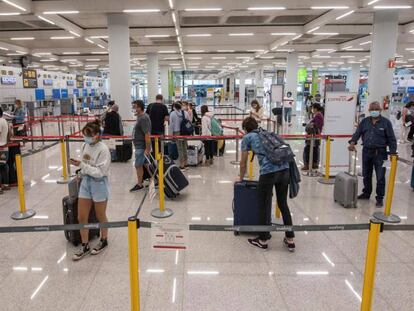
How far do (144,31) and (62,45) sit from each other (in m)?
7.86

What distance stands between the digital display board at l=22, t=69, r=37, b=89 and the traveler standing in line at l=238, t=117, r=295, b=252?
1872cm

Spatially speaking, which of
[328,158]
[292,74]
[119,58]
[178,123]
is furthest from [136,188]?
[292,74]

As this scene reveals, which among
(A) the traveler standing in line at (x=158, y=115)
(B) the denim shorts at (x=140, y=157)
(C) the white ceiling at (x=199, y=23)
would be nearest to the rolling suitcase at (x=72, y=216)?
(B) the denim shorts at (x=140, y=157)

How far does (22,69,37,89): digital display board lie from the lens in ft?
64.0

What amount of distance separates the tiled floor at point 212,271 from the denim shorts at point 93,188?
79 centimetres

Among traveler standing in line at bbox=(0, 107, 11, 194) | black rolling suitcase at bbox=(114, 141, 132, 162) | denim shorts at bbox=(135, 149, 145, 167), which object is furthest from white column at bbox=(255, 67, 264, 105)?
traveler standing in line at bbox=(0, 107, 11, 194)

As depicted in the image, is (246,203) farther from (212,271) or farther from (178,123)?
(178,123)

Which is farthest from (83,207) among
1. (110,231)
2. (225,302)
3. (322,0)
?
(322,0)

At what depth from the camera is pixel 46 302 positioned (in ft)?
11.4

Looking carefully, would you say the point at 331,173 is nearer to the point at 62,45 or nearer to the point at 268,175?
the point at 268,175

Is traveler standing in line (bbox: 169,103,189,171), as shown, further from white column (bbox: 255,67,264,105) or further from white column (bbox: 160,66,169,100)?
white column (bbox: 255,67,264,105)

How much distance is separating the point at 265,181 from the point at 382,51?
31.2ft

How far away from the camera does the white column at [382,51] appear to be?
11.4 m

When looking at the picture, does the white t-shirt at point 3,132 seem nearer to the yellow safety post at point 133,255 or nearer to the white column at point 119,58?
the yellow safety post at point 133,255
